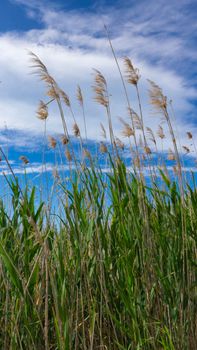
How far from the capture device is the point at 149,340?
297cm

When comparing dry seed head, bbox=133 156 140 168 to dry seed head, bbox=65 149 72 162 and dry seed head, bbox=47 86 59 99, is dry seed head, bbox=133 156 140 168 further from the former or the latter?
dry seed head, bbox=47 86 59 99

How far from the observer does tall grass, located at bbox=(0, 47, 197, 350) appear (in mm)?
2846

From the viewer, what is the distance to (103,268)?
9.93 feet

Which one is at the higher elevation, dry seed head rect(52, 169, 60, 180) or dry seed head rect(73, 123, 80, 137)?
dry seed head rect(73, 123, 80, 137)

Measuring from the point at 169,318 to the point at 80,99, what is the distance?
1.62 m

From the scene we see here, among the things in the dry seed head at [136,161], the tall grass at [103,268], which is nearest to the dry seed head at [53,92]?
the tall grass at [103,268]

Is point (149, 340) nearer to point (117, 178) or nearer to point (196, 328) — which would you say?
point (196, 328)

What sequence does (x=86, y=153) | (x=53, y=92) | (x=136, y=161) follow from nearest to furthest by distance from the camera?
(x=53, y=92), (x=86, y=153), (x=136, y=161)

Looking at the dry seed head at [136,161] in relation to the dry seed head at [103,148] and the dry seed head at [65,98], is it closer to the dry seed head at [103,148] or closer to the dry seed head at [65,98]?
the dry seed head at [103,148]

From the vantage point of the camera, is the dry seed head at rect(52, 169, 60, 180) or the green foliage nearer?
the green foliage

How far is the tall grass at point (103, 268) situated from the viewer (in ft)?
9.34

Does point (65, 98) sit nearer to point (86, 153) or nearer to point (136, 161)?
point (86, 153)

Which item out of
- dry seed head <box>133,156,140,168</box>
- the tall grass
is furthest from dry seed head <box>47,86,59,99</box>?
dry seed head <box>133,156,140,168</box>

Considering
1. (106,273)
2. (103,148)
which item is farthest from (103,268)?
(103,148)
